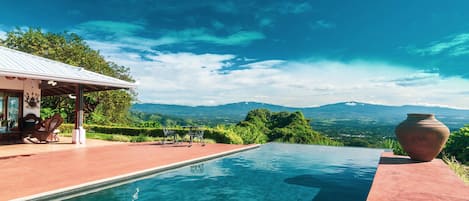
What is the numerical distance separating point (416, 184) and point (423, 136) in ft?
9.11

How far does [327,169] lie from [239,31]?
20093 mm

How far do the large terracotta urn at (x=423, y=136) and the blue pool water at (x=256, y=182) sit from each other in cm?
138

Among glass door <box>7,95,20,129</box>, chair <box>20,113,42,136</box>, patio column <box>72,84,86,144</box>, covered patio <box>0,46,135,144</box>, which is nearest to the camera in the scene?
covered patio <box>0,46,135,144</box>

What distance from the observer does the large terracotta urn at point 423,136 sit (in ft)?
26.0

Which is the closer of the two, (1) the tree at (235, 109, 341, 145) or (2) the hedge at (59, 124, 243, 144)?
(2) the hedge at (59, 124, 243, 144)

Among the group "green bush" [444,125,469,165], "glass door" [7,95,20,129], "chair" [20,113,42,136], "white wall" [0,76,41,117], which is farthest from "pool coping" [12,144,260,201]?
"white wall" [0,76,41,117]

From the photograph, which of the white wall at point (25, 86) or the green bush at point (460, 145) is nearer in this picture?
the green bush at point (460, 145)

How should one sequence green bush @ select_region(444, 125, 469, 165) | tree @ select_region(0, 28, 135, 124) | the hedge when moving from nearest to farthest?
green bush @ select_region(444, 125, 469, 165) → the hedge → tree @ select_region(0, 28, 135, 124)

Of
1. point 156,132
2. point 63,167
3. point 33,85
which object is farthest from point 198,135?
point 33,85

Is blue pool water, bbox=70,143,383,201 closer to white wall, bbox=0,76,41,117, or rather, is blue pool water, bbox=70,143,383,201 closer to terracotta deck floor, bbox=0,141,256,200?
terracotta deck floor, bbox=0,141,256,200

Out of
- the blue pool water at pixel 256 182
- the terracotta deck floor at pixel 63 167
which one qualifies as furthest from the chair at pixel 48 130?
the blue pool water at pixel 256 182

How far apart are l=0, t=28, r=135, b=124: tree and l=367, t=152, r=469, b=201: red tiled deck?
23.0 metres

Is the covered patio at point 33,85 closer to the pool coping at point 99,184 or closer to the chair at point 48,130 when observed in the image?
the chair at point 48,130

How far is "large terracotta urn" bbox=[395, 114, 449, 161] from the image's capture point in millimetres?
7930
